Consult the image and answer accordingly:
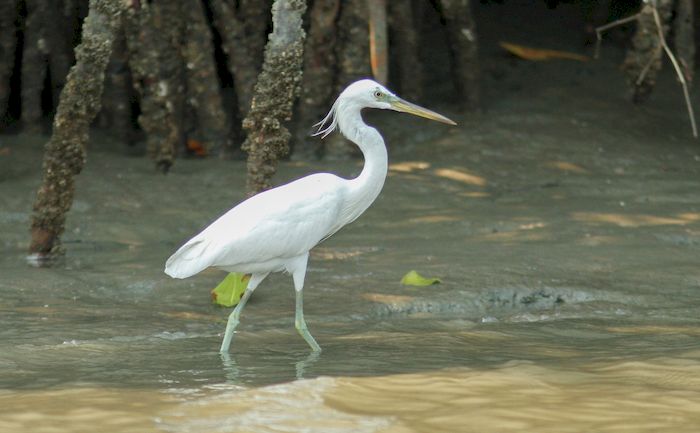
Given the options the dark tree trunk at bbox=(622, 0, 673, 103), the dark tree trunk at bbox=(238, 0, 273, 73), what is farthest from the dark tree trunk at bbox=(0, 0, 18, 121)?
the dark tree trunk at bbox=(622, 0, 673, 103)

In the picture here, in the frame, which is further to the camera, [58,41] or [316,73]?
[58,41]

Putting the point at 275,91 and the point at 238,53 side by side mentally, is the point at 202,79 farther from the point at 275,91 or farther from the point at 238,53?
the point at 275,91

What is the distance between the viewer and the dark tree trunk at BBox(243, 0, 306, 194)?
6.43m

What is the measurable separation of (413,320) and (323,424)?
2.06m

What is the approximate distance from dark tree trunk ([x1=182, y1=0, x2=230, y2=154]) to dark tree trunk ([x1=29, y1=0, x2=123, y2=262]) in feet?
7.86

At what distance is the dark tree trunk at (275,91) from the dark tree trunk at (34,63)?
3.70 meters

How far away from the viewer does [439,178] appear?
9047mm

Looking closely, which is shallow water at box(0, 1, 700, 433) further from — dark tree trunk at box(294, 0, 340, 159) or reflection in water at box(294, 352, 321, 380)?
dark tree trunk at box(294, 0, 340, 159)

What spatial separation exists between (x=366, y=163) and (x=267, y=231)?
668 millimetres

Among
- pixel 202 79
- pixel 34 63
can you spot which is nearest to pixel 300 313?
pixel 202 79

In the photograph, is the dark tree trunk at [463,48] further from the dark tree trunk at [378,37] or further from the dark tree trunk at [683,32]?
the dark tree trunk at [683,32]

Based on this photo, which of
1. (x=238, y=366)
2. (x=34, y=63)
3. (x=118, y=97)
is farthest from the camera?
(x=118, y=97)

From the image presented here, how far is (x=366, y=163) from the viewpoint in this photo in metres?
6.13

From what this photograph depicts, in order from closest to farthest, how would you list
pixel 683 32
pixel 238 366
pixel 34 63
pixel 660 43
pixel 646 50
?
1. pixel 238 366
2. pixel 660 43
3. pixel 646 50
4. pixel 34 63
5. pixel 683 32
